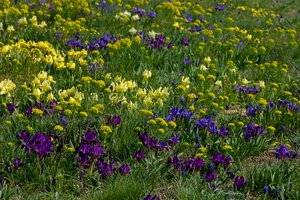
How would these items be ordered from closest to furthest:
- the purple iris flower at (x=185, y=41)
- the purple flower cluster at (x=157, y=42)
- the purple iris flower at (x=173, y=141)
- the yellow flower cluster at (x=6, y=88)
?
the purple iris flower at (x=173, y=141), the yellow flower cluster at (x=6, y=88), the purple flower cluster at (x=157, y=42), the purple iris flower at (x=185, y=41)

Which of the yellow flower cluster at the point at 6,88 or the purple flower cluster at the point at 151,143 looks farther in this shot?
the yellow flower cluster at the point at 6,88

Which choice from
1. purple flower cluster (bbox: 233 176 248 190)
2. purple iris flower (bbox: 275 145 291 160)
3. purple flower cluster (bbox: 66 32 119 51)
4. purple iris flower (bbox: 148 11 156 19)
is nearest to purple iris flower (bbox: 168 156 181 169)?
purple flower cluster (bbox: 233 176 248 190)

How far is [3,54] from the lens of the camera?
6223 mm

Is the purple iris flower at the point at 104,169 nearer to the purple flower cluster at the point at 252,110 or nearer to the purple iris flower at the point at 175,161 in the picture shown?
the purple iris flower at the point at 175,161

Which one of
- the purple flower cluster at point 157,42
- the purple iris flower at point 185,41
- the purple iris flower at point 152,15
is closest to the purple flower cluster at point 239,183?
the purple flower cluster at point 157,42

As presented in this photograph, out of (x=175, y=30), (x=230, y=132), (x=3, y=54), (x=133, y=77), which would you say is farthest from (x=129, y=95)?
(x=175, y=30)

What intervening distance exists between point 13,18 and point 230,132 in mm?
4410

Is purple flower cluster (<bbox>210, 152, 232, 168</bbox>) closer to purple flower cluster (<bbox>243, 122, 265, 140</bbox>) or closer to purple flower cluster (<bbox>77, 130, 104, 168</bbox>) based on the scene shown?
purple flower cluster (<bbox>243, 122, 265, 140</bbox>)

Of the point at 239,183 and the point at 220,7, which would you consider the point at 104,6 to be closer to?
the point at 220,7

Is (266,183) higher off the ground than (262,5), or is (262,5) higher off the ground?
A: (266,183)

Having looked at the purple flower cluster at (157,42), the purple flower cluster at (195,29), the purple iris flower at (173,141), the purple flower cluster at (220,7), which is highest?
the purple iris flower at (173,141)

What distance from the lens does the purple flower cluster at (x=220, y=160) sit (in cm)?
436

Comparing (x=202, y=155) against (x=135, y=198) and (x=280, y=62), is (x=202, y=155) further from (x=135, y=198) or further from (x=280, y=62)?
(x=280, y=62)

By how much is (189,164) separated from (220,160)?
0.27 meters
